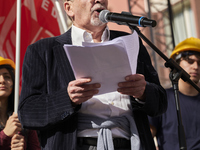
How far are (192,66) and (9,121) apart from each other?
203cm

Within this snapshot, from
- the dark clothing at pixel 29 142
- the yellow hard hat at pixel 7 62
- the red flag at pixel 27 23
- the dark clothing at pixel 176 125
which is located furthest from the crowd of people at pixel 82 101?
the red flag at pixel 27 23

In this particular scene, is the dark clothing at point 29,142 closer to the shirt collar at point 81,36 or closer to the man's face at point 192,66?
the shirt collar at point 81,36

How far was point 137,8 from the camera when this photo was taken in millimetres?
9750

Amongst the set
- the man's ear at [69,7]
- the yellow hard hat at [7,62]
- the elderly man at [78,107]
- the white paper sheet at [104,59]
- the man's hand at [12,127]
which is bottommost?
the man's hand at [12,127]

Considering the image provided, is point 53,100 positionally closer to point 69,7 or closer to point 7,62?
point 69,7

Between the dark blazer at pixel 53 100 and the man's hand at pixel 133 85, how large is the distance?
0.15m

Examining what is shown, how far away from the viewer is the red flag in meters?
4.30

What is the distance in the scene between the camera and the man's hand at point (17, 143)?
3.38m

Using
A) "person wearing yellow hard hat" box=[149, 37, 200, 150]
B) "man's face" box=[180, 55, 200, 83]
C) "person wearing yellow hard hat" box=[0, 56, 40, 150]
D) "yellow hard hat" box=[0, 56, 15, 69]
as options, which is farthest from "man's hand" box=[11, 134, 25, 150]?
"man's face" box=[180, 55, 200, 83]

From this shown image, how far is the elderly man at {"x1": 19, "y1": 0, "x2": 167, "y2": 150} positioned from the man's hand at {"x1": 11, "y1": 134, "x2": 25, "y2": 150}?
1474 mm

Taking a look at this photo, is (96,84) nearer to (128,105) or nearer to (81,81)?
(81,81)

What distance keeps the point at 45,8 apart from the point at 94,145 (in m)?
3.08

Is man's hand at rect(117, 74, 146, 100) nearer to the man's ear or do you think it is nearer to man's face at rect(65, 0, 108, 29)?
man's face at rect(65, 0, 108, 29)

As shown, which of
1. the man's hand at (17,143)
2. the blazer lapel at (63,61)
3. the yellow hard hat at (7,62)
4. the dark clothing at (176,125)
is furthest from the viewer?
the yellow hard hat at (7,62)
